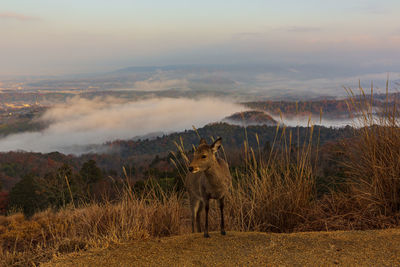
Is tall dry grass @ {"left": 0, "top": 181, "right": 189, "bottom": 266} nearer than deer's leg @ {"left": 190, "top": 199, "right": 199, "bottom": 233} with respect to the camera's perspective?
Yes

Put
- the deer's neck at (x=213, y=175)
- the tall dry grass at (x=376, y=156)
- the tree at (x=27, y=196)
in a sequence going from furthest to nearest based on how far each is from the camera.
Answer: the tree at (x=27, y=196), the tall dry grass at (x=376, y=156), the deer's neck at (x=213, y=175)

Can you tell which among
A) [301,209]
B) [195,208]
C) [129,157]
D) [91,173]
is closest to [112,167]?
[129,157]

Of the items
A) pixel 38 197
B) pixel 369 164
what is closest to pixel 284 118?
pixel 369 164

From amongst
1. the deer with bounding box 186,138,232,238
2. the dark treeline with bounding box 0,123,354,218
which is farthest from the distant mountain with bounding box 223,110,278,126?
the deer with bounding box 186,138,232,238

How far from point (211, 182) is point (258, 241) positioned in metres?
1.07

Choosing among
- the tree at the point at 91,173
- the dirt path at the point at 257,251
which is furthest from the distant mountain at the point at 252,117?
the tree at the point at 91,173

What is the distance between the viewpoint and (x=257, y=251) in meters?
3.52

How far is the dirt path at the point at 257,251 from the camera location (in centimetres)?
325

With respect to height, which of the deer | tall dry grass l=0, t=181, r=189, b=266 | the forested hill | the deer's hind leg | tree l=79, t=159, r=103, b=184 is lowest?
Answer: the forested hill

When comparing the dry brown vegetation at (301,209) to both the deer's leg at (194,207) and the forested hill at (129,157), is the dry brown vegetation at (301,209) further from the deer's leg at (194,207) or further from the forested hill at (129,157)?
the forested hill at (129,157)

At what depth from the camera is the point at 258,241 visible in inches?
153

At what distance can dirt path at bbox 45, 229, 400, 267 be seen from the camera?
10.7 feet

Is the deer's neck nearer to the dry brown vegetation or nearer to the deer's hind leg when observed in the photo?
the deer's hind leg

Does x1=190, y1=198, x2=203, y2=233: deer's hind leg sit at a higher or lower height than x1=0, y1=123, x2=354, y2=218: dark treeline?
higher
